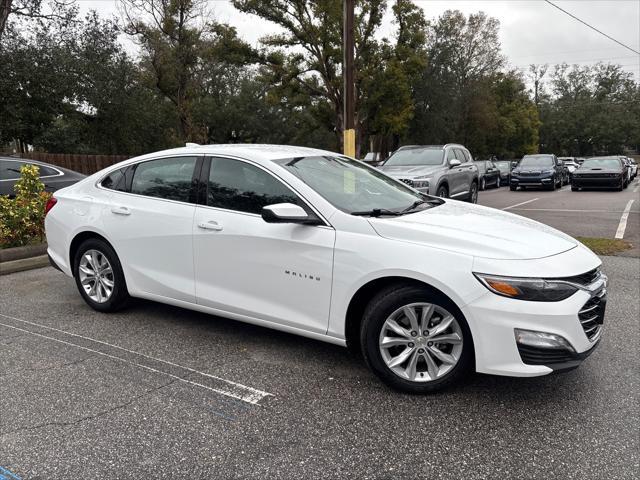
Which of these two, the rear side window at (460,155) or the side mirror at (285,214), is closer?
the side mirror at (285,214)

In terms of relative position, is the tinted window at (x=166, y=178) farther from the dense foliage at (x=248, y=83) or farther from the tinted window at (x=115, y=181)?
the dense foliage at (x=248, y=83)

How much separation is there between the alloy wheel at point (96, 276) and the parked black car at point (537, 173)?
21.2m

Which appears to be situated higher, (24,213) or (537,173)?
(537,173)

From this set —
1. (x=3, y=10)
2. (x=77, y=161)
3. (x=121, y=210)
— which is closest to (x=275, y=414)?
(x=121, y=210)

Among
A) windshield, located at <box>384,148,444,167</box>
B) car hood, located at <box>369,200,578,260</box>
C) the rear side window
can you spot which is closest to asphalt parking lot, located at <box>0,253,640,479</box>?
car hood, located at <box>369,200,578,260</box>

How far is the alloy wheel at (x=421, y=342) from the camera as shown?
3.16 meters

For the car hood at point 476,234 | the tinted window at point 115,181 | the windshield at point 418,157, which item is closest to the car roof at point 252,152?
the tinted window at point 115,181

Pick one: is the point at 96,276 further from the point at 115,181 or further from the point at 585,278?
the point at 585,278

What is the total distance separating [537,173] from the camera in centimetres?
2244

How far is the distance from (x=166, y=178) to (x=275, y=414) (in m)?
2.35

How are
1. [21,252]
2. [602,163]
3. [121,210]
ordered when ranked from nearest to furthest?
[121,210] → [21,252] → [602,163]

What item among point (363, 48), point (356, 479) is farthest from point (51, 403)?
point (363, 48)

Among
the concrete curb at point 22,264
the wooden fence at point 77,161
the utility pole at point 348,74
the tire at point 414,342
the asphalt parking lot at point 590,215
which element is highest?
the utility pole at point 348,74

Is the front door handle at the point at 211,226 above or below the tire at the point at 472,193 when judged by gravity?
above
